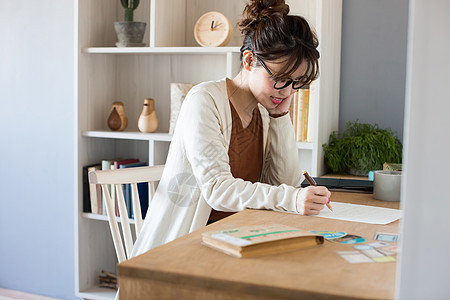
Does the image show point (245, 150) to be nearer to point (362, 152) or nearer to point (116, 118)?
point (362, 152)

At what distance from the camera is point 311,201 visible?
1.27 meters

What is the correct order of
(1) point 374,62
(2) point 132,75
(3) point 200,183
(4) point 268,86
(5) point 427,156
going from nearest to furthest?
(5) point 427,156 → (3) point 200,183 → (4) point 268,86 → (1) point 374,62 → (2) point 132,75

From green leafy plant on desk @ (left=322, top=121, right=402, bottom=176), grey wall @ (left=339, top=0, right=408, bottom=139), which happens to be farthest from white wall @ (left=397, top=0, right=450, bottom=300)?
grey wall @ (left=339, top=0, right=408, bottom=139)

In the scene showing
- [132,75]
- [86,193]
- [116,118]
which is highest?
[132,75]

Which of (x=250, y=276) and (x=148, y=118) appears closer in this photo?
(x=250, y=276)

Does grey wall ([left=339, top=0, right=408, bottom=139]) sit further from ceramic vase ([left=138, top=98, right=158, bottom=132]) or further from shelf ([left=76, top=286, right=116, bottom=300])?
shelf ([left=76, top=286, right=116, bottom=300])

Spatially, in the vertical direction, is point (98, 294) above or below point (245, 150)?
below

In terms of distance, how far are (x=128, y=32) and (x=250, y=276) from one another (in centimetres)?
208

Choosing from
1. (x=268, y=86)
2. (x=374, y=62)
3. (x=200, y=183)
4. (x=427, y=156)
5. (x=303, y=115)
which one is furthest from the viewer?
(x=374, y=62)

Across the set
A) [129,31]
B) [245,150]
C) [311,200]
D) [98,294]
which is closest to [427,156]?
[311,200]

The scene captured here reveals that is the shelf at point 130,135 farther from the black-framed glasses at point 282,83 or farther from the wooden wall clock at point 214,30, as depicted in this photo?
the black-framed glasses at point 282,83

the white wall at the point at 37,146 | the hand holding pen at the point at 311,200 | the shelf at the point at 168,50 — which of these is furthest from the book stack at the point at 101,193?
the hand holding pen at the point at 311,200

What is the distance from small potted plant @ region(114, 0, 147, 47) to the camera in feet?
8.62

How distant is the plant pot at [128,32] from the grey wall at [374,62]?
3.37ft
